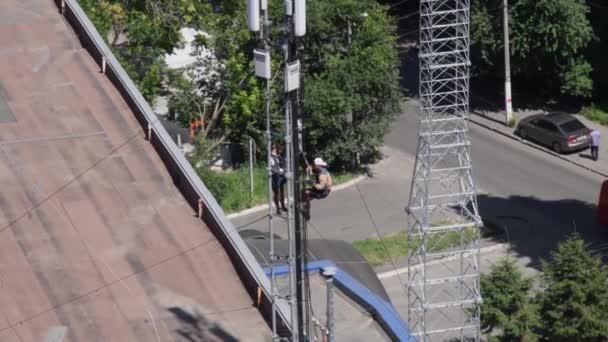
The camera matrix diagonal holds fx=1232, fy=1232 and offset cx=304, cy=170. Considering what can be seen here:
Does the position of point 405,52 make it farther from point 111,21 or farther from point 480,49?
point 111,21

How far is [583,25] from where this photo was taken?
41688 millimetres

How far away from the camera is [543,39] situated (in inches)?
1644

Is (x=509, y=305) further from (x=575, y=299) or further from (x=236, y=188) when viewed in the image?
(x=236, y=188)

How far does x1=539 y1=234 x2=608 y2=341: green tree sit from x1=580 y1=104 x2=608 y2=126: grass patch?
57.7ft

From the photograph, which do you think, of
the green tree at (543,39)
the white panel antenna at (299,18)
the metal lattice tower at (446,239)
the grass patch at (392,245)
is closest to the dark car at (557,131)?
the green tree at (543,39)

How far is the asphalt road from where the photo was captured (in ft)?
113

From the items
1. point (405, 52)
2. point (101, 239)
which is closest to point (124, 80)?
point (101, 239)

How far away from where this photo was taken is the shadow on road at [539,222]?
110ft

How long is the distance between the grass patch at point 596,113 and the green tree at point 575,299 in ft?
57.7

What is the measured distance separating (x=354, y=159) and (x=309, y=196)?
66.8 feet

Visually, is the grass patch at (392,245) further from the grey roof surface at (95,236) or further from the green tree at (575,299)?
the grey roof surface at (95,236)

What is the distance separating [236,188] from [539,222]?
8814mm

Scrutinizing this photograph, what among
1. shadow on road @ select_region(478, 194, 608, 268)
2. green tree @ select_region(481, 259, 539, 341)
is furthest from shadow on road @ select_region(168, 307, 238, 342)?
shadow on road @ select_region(478, 194, 608, 268)

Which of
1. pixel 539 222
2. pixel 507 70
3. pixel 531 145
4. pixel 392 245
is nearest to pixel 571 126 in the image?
pixel 531 145
